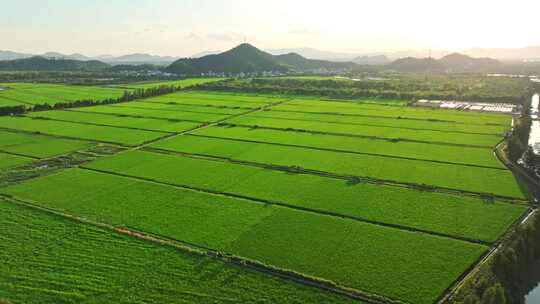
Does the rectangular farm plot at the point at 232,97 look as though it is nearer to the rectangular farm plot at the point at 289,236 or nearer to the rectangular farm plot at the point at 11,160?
the rectangular farm plot at the point at 11,160

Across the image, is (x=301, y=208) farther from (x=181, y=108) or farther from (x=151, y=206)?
(x=181, y=108)

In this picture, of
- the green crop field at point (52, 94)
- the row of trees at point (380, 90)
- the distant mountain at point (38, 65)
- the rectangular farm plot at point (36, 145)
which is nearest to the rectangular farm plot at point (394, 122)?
the row of trees at point (380, 90)

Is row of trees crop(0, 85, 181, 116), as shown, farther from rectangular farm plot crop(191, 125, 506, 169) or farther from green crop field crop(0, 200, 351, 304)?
green crop field crop(0, 200, 351, 304)

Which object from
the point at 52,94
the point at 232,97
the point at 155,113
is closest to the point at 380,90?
the point at 232,97

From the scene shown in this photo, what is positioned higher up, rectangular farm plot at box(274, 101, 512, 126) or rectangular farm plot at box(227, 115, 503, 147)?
rectangular farm plot at box(274, 101, 512, 126)

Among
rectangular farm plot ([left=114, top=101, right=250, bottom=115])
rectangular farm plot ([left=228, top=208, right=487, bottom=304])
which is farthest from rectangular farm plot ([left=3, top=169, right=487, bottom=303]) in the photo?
rectangular farm plot ([left=114, top=101, right=250, bottom=115])
